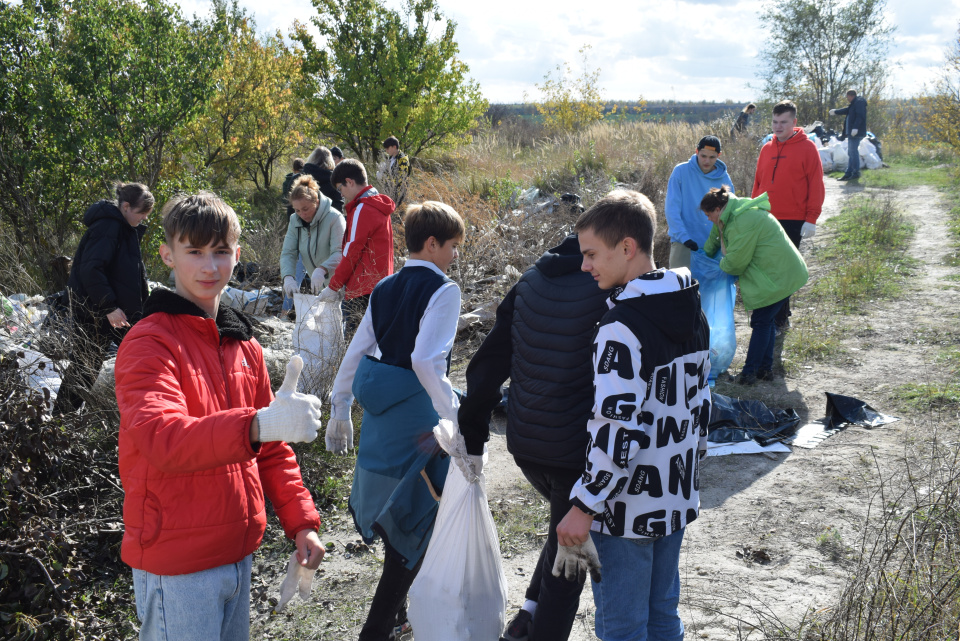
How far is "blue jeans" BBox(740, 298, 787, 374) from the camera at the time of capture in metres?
5.59

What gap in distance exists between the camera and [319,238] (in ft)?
18.2

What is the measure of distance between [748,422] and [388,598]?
3195 mm

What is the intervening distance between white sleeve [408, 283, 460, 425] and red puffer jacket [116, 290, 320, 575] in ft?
2.81

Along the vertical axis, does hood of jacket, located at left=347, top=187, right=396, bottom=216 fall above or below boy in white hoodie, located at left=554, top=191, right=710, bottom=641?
above

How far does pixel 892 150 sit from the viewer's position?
71.6 feet

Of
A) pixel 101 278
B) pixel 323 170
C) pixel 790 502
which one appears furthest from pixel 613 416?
pixel 323 170

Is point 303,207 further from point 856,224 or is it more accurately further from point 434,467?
point 856,224

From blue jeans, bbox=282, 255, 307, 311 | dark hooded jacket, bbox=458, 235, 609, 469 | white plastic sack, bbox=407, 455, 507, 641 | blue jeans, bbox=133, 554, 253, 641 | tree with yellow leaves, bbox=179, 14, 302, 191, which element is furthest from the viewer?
tree with yellow leaves, bbox=179, 14, 302, 191

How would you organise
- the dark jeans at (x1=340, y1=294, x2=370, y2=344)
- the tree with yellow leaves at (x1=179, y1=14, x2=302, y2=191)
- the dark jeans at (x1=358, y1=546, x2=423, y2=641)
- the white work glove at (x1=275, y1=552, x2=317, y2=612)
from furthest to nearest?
the tree with yellow leaves at (x1=179, y1=14, x2=302, y2=191) → the dark jeans at (x1=340, y1=294, x2=370, y2=344) → the dark jeans at (x1=358, y1=546, x2=423, y2=641) → the white work glove at (x1=275, y1=552, x2=317, y2=612)

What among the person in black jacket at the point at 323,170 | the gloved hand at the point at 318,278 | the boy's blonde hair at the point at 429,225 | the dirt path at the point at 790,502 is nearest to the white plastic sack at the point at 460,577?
the dirt path at the point at 790,502

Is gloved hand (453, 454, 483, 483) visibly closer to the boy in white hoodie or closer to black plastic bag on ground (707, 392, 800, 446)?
the boy in white hoodie

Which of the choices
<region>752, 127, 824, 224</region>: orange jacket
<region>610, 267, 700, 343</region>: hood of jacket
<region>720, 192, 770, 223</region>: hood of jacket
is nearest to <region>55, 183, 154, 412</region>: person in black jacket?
<region>610, 267, 700, 343</region>: hood of jacket

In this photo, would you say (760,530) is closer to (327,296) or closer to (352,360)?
(352,360)

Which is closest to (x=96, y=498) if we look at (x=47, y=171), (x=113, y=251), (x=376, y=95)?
(x=113, y=251)
